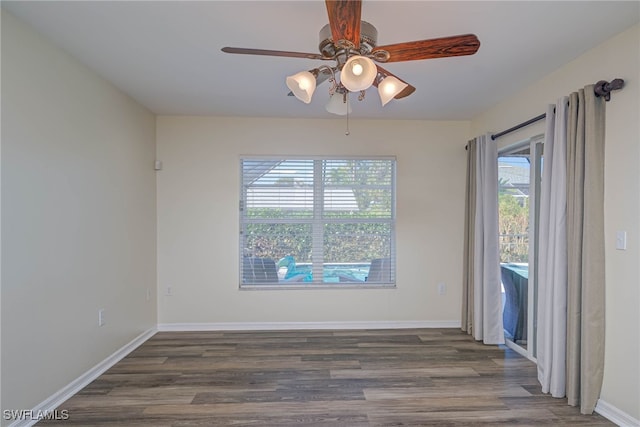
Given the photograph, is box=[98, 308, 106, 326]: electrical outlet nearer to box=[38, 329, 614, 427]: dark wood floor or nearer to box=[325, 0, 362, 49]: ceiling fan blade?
box=[38, 329, 614, 427]: dark wood floor

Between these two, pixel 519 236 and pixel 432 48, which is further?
pixel 519 236

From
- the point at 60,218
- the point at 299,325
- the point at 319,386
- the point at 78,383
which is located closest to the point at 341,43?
the point at 60,218

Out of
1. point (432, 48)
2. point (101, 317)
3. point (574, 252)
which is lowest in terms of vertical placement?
point (101, 317)

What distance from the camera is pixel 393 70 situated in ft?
8.30

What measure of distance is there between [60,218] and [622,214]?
3.65m

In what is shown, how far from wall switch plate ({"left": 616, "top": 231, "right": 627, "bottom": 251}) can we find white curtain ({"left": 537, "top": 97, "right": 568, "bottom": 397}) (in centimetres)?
29

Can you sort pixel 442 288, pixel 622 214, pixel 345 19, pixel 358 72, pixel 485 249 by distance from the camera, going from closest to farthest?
1. pixel 345 19
2. pixel 358 72
3. pixel 622 214
4. pixel 485 249
5. pixel 442 288

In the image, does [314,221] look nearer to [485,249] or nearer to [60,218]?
[485,249]

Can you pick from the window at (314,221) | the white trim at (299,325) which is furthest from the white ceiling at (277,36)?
Result: the white trim at (299,325)

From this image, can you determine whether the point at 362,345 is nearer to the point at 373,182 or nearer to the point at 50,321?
the point at 373,182

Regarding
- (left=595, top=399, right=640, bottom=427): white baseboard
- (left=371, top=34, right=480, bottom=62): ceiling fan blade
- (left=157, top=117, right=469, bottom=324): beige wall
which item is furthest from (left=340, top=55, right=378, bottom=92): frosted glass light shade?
(left=595, top=399, right=640, bottom=427): white baseboard

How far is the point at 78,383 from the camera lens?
2.41 metres

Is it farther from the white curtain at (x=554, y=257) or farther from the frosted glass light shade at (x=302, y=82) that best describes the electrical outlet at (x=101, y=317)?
the white curtain at (x=554, y=257)

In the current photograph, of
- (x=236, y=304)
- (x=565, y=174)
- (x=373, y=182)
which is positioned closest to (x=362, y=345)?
(x=236, y=304)
